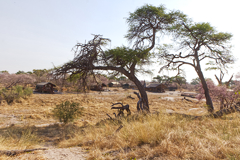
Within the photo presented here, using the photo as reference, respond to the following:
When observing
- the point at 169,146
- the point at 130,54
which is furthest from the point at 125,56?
the point at 169,146

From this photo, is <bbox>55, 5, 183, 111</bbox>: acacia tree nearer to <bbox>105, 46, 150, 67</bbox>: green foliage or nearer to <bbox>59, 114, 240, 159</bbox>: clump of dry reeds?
<bbox>105, 46, 150, 67</bbox>: green foliage

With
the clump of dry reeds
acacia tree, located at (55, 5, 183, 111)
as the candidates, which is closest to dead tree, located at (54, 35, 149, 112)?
acacia tree, located at (55, 5, 183, 111)

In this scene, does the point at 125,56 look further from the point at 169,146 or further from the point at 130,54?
the point at 169,146

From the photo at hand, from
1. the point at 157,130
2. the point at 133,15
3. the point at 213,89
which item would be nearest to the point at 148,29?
the point at 133,15

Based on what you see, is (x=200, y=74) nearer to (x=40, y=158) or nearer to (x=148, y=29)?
(x=148, y=29)

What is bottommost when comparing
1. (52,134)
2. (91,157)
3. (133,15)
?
(52,134)

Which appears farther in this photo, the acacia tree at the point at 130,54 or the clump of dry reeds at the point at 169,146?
the acacia tree at the point at 130,54

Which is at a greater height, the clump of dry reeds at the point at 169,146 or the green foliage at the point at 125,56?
the green foliage at the point at 125,56

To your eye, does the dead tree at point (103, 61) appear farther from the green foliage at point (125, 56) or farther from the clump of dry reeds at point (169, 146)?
the clump of dry reeds at point (169, 146)

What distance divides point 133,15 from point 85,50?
5.15 m

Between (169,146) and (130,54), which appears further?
(130,54)

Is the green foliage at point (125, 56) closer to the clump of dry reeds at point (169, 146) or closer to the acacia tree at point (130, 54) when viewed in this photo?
the acacia tree at point (130, 54)

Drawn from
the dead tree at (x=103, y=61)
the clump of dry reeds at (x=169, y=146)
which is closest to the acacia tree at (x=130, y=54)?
the dead tree at (x=103, y=61)

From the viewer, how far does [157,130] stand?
4.53 m
